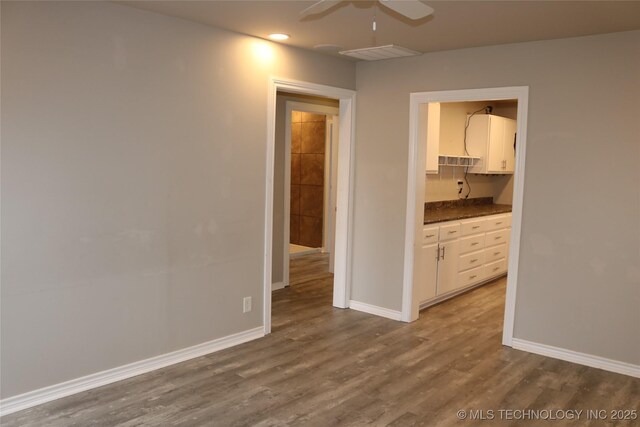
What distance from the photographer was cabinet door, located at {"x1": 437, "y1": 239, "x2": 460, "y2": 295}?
17.5ft

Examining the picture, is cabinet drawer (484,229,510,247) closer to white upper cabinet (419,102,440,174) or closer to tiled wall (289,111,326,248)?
white upper cabinet (419,102,440,174)

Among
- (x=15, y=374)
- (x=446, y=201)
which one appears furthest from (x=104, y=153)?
(x=446, y=201)

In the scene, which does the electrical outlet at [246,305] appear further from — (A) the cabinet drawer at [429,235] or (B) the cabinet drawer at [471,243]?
(B) the cabinet drawer at [471,243]

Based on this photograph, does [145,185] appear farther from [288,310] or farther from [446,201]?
[446,201]

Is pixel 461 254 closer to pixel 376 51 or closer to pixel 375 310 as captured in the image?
pixel 375 310

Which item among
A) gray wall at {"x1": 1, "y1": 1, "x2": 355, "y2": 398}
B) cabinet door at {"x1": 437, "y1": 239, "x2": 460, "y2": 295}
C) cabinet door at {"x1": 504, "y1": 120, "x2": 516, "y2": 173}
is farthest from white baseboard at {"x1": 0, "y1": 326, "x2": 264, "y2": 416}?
cabinet door at {"x1": 504, "y1": 120, "x2": 516, "y2": 173}

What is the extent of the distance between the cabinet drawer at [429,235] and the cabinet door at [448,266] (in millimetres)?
174

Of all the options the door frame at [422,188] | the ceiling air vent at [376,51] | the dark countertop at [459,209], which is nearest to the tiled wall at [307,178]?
the dark countertop at [459,209]

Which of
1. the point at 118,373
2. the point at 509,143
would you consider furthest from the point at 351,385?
the point at 509,143

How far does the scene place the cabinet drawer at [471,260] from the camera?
5.68 metres

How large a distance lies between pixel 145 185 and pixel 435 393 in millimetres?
2358

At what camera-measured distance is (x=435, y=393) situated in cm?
342

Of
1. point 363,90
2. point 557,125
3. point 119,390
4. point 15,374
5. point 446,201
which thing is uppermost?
point 363,90

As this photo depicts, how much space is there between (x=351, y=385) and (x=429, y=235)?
6.65 feet
